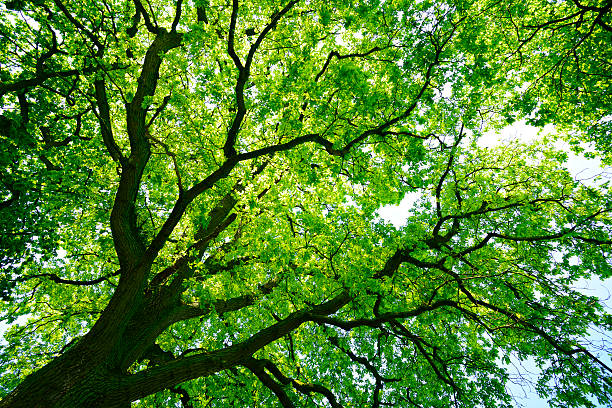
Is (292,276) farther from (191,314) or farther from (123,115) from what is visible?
(123,115)

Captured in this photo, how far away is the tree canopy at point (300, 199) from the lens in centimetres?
692

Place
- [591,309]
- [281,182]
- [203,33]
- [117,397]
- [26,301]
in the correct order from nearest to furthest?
[117,397]
[591,309]
[203,33]
[26,301]
[281,182]

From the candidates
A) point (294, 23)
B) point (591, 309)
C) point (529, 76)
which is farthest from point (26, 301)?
point (529, 76)

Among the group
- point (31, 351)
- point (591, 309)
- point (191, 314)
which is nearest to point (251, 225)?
point (191, 314)

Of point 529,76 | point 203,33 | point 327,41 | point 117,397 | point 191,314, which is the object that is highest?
point 327,41

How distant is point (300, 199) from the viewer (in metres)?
11.3

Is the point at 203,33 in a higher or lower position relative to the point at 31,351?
higher

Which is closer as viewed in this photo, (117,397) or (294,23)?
(117,397)

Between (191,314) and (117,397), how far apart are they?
3280 millimetres

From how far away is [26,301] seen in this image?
946cm

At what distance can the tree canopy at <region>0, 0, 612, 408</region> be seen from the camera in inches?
273

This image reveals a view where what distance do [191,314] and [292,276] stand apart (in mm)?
3139

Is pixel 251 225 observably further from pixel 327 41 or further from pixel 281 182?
pixel 327 41

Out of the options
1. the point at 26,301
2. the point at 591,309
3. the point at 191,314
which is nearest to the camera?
the point at 591,309
